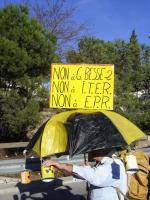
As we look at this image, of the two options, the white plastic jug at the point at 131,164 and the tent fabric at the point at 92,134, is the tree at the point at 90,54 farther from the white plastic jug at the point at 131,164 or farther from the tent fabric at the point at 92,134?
the white plastic jug at the point at 131,164

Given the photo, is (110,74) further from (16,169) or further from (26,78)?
(26,78)

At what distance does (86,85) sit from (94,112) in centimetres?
228

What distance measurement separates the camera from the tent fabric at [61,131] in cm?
521

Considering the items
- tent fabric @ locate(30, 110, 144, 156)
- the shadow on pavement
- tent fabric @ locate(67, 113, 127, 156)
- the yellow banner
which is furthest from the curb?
tent fabric @ locate(67, 113, 127, 156)

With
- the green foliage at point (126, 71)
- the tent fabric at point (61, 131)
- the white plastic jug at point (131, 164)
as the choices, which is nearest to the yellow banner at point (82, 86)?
the tent fabric at point (61, 131)

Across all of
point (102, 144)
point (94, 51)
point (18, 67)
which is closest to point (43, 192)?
point (102, 144)

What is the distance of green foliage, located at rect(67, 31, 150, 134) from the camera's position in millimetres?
22391

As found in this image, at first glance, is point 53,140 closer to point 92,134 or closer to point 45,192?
point 92,134

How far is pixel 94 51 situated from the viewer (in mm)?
27125

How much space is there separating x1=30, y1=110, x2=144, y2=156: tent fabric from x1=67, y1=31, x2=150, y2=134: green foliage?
1595cm

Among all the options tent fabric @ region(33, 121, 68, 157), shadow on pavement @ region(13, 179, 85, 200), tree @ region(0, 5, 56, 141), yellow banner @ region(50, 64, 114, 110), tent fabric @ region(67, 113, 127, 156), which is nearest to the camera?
tent fabric @ region(67, 113, 127, 156)

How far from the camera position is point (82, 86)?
7.60 m

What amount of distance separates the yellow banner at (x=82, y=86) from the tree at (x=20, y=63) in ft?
32.9

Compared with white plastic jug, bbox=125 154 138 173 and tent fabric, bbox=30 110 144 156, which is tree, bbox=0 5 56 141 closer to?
tent fabric, bbox=30 110 144 156
